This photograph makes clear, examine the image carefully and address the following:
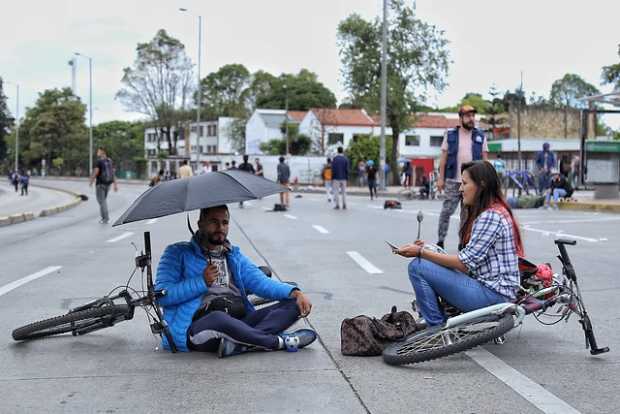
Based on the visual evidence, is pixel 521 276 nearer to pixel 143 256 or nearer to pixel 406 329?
pixel 406 329

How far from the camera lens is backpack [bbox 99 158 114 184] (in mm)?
19391

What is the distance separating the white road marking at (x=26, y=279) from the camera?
873cm

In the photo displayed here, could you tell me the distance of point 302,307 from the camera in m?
5.52

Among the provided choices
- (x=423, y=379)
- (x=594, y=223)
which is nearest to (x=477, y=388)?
(x=423, y=379)

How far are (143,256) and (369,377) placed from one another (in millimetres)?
1721

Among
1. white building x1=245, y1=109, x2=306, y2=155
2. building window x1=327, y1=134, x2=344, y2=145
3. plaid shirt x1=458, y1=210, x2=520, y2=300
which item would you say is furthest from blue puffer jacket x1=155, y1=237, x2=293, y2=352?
white building x1=245, y1=109, x2=306, y2=155

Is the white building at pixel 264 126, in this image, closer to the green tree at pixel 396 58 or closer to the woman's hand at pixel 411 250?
the green tree at pixel 396 58

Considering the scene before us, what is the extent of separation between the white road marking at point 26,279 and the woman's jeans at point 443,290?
483 cm

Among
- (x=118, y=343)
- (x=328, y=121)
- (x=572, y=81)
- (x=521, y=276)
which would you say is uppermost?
(x=572, y=81)

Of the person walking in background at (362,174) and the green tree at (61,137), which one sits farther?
the green tree at (61,137)

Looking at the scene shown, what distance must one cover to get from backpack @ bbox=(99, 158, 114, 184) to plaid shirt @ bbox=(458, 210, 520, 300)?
15.1m

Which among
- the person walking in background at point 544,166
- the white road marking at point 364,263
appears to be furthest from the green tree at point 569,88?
the white road marking at point 364,263

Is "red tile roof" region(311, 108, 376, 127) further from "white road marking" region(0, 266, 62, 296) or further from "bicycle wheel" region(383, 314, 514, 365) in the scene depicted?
"bicycle wheel" region(383, 314, 514, 365)

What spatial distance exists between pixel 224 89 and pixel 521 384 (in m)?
114
